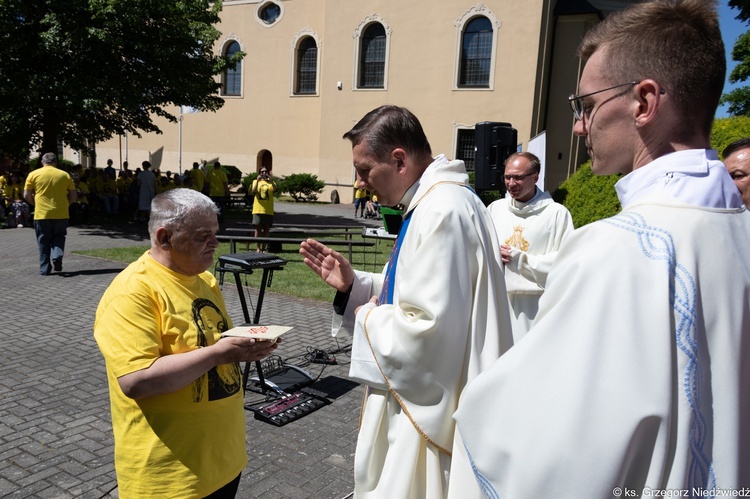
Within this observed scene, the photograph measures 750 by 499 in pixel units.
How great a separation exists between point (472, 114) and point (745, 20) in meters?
→ 12.6

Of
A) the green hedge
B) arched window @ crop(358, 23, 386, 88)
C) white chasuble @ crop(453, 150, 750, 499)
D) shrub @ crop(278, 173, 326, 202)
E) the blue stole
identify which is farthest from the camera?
shrub @ crop(278, 173, 326, 202)

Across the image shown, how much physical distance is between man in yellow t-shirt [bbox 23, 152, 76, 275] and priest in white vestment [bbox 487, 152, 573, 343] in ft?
26.6

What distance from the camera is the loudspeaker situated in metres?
9.80

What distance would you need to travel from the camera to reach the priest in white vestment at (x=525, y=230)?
4531 mm

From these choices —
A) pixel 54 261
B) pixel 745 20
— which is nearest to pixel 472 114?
pixel 745 20

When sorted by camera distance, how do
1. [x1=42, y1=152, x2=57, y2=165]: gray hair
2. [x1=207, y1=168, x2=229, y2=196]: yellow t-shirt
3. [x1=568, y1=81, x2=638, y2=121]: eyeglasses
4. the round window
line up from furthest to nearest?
the round window, [x1=207, y1=168, x2=229, y2=196]: yellow t-shirt, [x1=42, y1=152, x2=57, y2=165]: gray hair, [x1=568, y1=81, x2=638, y2=121]: eyeglasses

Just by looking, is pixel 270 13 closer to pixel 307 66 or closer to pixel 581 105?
pixel 307 66

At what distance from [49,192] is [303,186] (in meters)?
21.4

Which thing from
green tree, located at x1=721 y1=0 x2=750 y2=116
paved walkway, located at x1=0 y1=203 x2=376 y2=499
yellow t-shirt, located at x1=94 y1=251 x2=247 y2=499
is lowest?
paved walkway, located at x1=0 y1=203 x2=376 y2=499

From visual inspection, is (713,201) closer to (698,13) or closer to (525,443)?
(698,13)

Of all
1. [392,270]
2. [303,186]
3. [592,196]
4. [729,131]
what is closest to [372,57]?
[303,186]

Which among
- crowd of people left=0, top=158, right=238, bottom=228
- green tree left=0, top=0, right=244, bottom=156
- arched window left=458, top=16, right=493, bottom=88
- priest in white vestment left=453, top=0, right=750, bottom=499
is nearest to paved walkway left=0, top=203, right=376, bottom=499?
priest in white vestment left=453, top=0, right=750, bottom=499

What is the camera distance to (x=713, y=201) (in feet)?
3.84

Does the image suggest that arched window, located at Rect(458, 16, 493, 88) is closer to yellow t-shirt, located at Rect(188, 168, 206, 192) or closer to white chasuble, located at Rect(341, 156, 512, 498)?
yellow t-shirt, located at Rect(188, 168, 206, 192)
